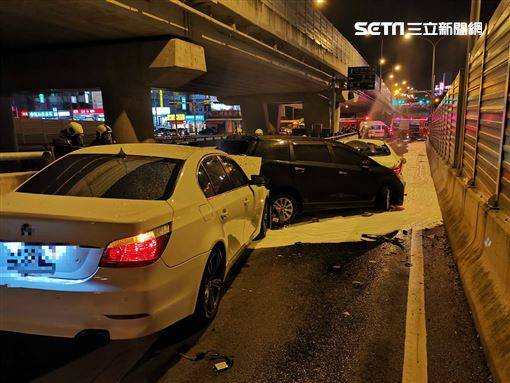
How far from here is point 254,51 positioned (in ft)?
65.5

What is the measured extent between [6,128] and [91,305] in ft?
85.5

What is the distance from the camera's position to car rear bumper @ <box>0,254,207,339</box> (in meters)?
3.00

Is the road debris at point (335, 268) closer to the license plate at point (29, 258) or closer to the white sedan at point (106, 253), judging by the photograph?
the white sedan at point (106, 253)

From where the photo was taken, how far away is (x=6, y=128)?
989 inches

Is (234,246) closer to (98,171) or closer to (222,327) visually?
(222,327)

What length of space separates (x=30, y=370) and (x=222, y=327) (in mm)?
1613

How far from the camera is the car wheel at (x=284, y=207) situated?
8.28m

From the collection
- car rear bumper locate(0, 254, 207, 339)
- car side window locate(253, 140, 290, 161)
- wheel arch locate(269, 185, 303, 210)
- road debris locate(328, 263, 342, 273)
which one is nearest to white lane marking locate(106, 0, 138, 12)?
car side window locate(253, 140, 290, 161)

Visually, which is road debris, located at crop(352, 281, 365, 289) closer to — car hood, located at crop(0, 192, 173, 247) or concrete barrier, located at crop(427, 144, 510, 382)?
concrete barrier, located at crop(427, 144, 510, 382)

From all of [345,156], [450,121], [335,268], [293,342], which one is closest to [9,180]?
[335,268]

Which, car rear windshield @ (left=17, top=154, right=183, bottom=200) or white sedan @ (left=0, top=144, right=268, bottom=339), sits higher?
car rear windshield @ (left=17, top=154, right=183, bottom=200)

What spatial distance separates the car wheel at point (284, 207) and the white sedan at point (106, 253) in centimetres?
421

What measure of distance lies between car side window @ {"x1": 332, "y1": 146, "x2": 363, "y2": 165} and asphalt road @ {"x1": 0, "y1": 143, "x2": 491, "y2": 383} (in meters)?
3.72

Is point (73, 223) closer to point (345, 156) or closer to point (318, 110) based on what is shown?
point (345, 156)
